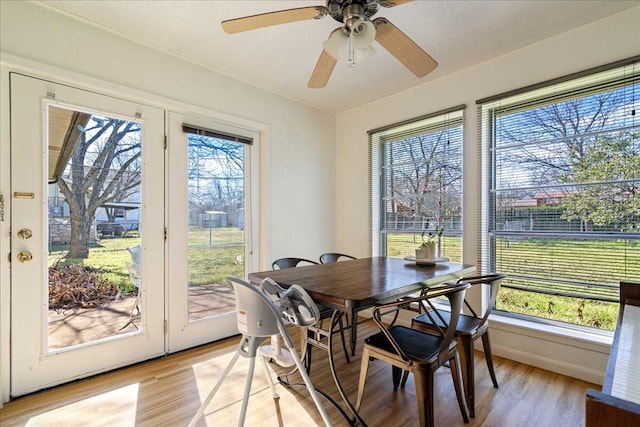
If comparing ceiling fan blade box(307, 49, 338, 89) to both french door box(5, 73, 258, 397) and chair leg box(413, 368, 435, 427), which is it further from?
chair leg box(413, 368, 435, 427)

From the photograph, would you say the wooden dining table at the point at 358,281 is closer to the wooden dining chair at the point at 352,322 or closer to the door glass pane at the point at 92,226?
the wooden dining chair at the point at 352,322

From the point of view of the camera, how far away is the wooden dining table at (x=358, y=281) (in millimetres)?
1527

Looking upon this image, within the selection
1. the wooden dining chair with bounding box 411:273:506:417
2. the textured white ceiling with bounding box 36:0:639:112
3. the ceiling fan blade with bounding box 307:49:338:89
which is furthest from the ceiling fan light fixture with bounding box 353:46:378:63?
the wooden dining chair with bounding box 411:273:506:417

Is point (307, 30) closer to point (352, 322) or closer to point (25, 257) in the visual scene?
point (352, 322)

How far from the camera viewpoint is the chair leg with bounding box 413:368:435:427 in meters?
1.51

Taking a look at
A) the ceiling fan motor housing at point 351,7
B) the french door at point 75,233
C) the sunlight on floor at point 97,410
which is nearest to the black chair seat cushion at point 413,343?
the sunlight on floor at point 97,410

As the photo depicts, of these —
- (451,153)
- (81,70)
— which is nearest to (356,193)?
(451,153)

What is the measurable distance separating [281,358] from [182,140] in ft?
6.91

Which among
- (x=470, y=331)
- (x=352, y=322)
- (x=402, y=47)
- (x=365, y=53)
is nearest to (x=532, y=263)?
(x=470, y=331)

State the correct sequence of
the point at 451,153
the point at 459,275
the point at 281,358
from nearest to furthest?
1. the point at 281,358
2. the point at 459,275
3. the point at 451,153

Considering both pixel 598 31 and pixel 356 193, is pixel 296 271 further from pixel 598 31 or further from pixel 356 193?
pixel 598 31

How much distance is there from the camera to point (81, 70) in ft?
7.41

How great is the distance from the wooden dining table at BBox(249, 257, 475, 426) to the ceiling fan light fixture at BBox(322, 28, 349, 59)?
4.38 feet

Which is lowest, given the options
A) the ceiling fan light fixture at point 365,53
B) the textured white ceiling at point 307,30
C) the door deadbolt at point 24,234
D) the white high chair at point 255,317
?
the white high chair at point 255,317
